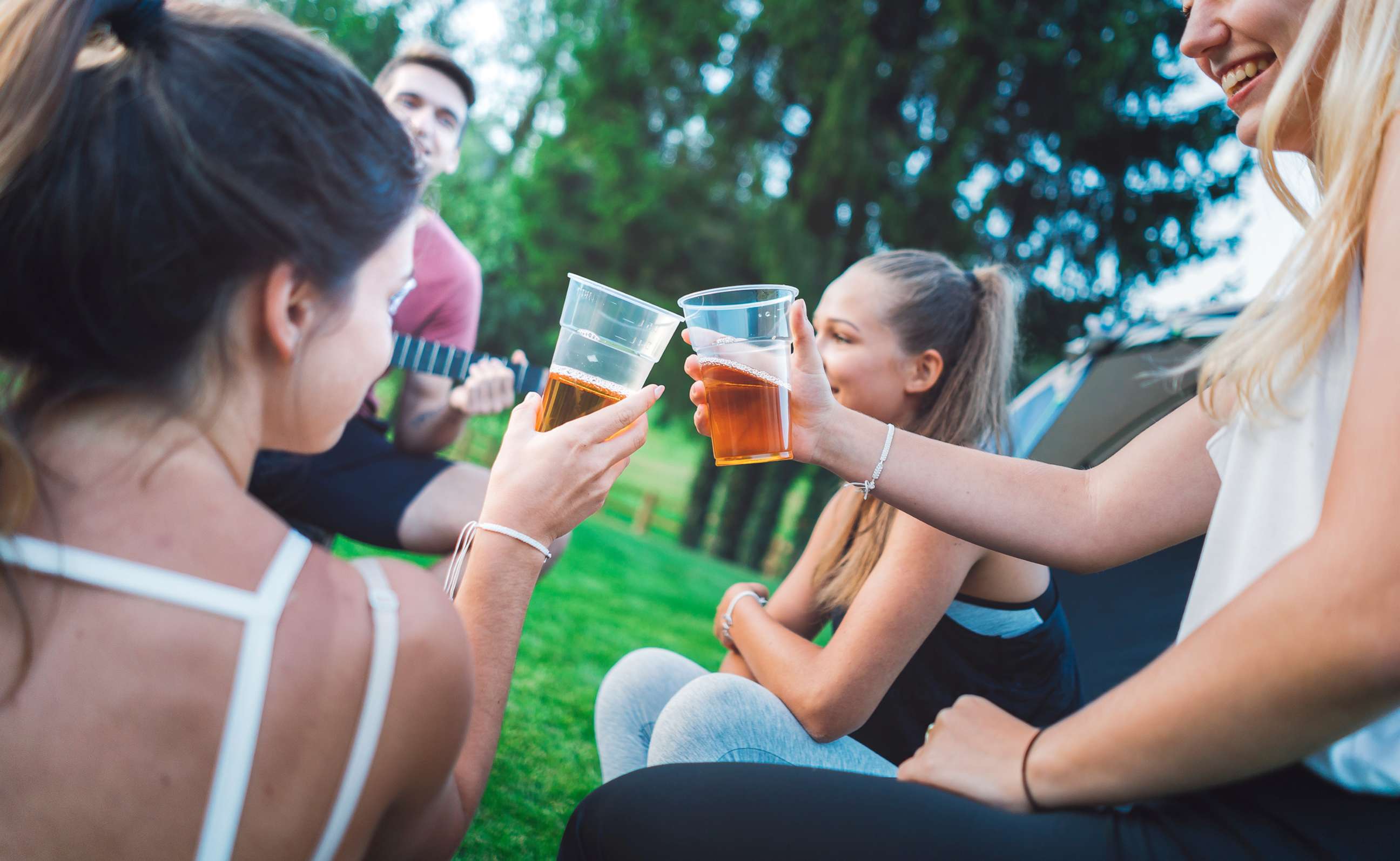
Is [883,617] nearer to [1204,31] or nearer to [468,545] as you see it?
[468,545]

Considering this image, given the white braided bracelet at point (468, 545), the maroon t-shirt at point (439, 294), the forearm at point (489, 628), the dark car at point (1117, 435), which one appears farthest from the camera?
the dark car at point (1117, 435)

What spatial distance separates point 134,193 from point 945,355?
2199 mm

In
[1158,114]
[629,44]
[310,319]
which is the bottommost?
[310,319]

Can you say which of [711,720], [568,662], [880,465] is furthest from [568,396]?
[568,662]

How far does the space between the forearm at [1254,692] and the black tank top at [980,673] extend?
1035 millimetres

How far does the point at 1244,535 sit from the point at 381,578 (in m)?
1.14

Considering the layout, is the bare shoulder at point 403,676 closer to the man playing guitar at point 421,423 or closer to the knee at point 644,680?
the knee at point 644,680

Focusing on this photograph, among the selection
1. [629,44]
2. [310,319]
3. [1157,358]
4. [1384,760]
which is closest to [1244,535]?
[1384,760]

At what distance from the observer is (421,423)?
142 inches

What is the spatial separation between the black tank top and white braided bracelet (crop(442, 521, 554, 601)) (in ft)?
3.25

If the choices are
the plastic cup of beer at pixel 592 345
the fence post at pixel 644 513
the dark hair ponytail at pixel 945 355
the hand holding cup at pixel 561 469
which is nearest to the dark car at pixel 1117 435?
the dark hair ponytail at pixel 945 355

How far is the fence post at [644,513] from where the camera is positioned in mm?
16719

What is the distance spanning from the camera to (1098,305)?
40.7 feet

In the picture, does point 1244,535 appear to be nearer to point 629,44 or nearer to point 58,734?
point 58,734
